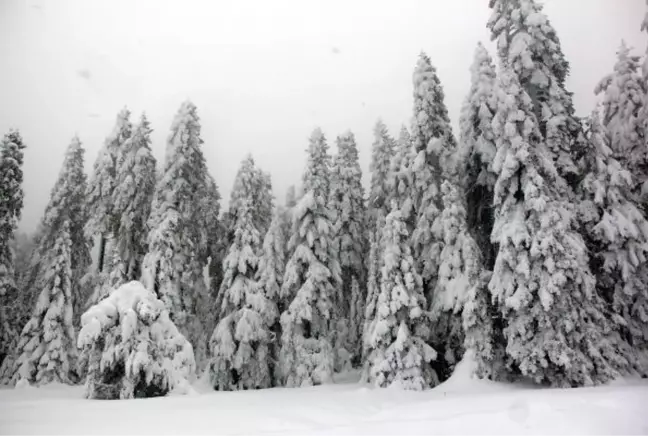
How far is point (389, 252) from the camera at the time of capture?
1928 centimetres

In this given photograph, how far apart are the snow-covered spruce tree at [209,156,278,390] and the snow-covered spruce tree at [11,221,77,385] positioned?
923 cm

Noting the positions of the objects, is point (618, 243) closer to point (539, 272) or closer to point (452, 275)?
point (539, 272)

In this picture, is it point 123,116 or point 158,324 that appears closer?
point 158,324

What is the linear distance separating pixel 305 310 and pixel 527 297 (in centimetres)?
1096

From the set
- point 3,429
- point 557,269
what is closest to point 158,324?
point 3,429

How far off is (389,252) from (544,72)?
1012cm

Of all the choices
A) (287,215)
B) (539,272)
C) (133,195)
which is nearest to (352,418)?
(539,272)

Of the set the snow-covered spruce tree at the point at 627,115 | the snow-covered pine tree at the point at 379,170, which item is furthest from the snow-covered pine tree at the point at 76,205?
the snow-covered spruce tree at the point at 627,115

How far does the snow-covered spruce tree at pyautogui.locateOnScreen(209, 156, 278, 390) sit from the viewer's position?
897 inches

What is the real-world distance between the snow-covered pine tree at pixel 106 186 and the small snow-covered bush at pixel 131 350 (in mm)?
12959

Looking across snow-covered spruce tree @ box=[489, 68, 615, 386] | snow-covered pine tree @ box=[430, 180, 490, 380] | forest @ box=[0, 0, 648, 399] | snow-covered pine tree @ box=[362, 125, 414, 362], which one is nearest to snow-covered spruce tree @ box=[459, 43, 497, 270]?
forest @ box=[0, 0, 648, 399]

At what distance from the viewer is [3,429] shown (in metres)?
8.70

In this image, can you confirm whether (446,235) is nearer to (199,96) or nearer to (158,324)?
(158,324)

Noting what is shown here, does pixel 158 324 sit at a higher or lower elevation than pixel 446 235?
lower
